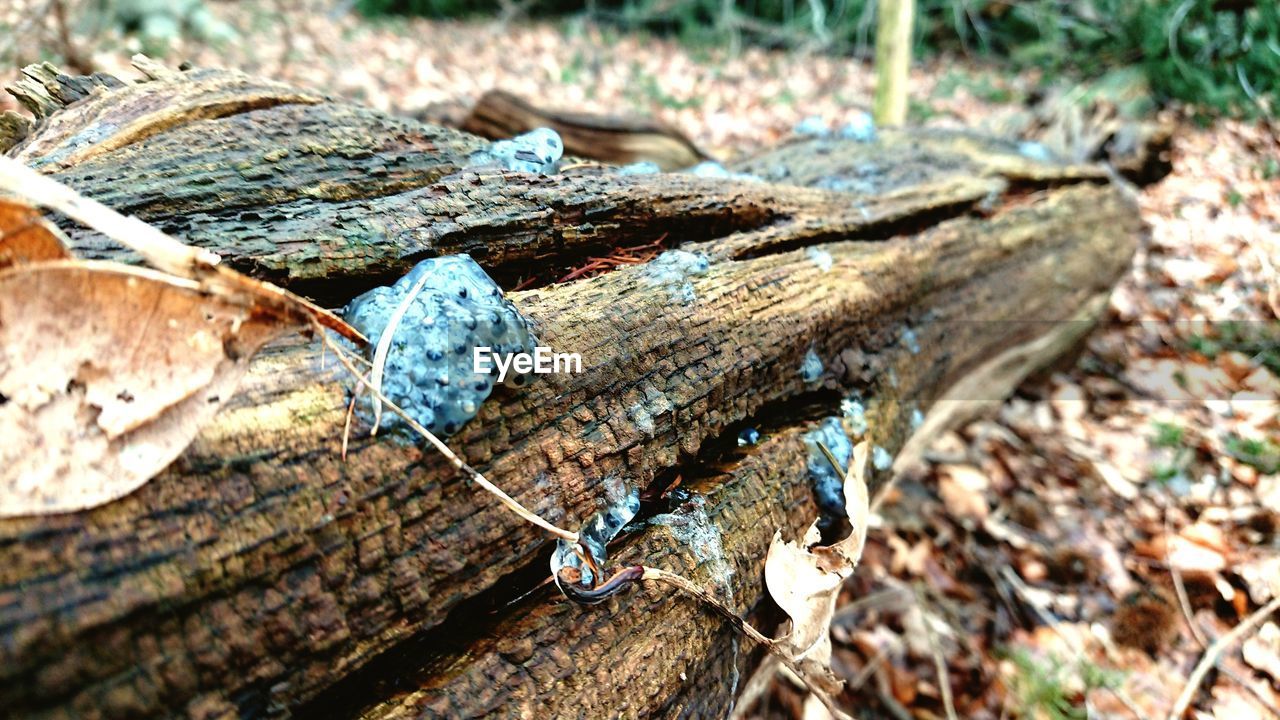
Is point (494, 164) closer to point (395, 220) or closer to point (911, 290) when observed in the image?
point (395, 220)

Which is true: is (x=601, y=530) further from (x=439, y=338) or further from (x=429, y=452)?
(x=439, y=338)

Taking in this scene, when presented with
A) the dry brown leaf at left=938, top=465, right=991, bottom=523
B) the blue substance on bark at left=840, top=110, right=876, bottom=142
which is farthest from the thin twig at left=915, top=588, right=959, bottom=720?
the blue substance on bark at left=840, top=110, right=876, bottom=142

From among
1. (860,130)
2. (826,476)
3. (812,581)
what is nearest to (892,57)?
(860,130)

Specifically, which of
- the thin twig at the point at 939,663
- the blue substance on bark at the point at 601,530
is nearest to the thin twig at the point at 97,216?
the blue substance on bark at the point at 601,530

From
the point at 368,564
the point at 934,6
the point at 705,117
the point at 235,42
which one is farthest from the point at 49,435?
the point at 934,6

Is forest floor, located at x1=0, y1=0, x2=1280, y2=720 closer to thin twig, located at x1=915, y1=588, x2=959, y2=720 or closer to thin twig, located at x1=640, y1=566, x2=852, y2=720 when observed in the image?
thin twig, located at x1=915, y1=588, x2=959, y2=720
